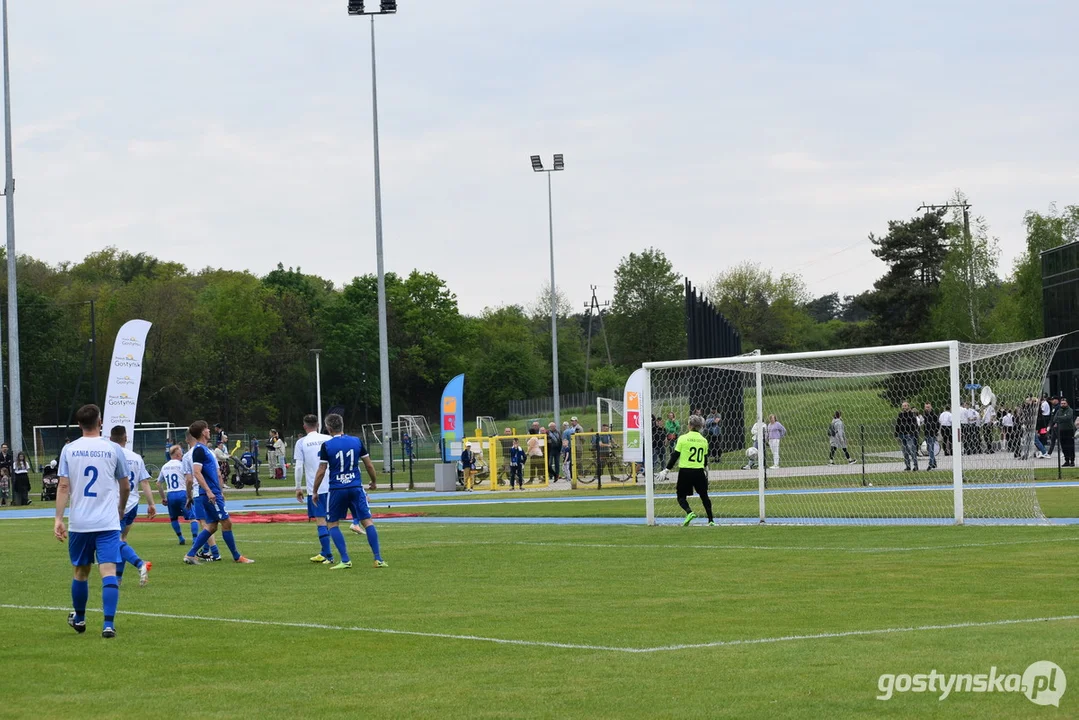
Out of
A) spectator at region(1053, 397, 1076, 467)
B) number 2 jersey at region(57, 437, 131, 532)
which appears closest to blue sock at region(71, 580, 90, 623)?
number 2 jersey at region(57, 437, 131, 532)

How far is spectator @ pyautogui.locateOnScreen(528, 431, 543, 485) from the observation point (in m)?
40.5

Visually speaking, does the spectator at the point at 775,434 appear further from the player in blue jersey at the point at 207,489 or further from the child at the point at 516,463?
the player in blue jersey at the point at 207,489

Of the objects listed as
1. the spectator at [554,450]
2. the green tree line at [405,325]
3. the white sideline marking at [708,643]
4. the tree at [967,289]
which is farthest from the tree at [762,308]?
the white sideline marking at [708,643]

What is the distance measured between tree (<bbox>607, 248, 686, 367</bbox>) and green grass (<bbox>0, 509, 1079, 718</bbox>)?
93029mm

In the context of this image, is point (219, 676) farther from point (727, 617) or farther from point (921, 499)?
point (921, 499)

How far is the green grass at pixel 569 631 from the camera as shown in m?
7.70

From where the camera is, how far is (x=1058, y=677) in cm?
753

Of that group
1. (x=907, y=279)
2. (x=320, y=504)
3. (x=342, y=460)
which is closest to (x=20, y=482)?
(x=320, y=504)

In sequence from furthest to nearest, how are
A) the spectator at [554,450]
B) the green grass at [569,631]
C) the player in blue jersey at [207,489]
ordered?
the spectator at [554,450]
the player in blue jersey at [207,489]
the green grass at [569,631]

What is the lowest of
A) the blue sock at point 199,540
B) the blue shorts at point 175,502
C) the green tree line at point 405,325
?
the blue sock at point 199,540

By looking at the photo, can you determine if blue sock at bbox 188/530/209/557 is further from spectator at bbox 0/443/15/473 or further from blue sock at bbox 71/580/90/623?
spectator at bbox 0/443/15/473

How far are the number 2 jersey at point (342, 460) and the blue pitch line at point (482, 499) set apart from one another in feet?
29.6

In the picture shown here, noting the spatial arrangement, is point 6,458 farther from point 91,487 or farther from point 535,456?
point 91,487

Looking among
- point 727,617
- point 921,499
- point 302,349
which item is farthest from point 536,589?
point 302,349
